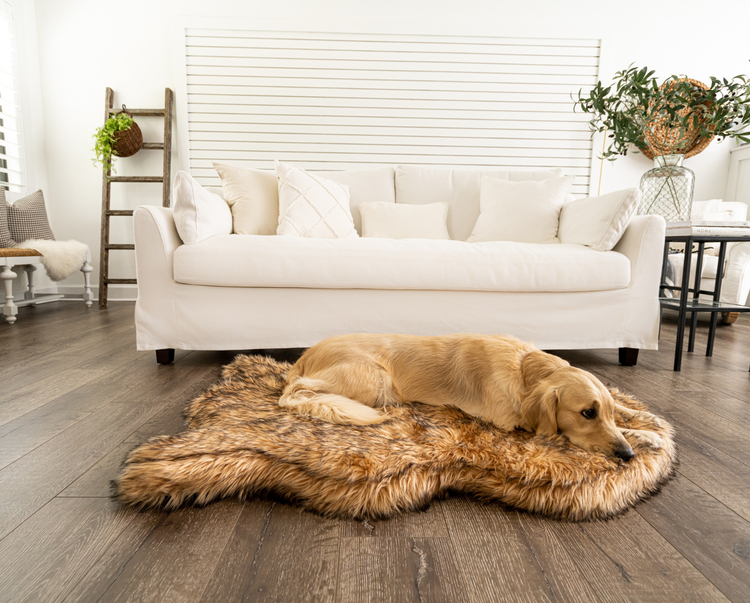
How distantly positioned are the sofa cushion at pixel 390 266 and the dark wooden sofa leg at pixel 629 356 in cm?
29

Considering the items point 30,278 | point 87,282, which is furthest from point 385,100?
point 30,278

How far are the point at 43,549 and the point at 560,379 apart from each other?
103 cm

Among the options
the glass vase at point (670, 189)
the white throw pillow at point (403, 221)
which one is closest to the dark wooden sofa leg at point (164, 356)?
the white throw pillow at point (403, 221)

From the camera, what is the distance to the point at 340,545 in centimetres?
73

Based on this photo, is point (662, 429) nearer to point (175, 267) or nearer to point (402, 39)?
point (175, 267)

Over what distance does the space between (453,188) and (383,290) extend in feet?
3.77

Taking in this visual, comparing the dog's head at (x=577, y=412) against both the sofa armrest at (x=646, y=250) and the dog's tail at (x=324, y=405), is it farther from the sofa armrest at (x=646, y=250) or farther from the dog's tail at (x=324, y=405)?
the sofa armrest at (x=646, y=250)

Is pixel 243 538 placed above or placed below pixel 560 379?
below

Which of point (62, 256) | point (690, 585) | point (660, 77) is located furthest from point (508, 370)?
point (660, 77)

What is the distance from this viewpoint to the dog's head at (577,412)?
94 cm

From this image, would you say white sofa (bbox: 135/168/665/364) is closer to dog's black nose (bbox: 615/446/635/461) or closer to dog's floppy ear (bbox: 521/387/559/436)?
dog's floppy ear (bbox: 521/387/559/436)

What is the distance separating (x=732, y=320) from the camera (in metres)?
3.06

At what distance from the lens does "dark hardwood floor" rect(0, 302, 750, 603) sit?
635 mm

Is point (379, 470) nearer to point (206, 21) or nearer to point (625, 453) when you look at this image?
point (625, 453)
